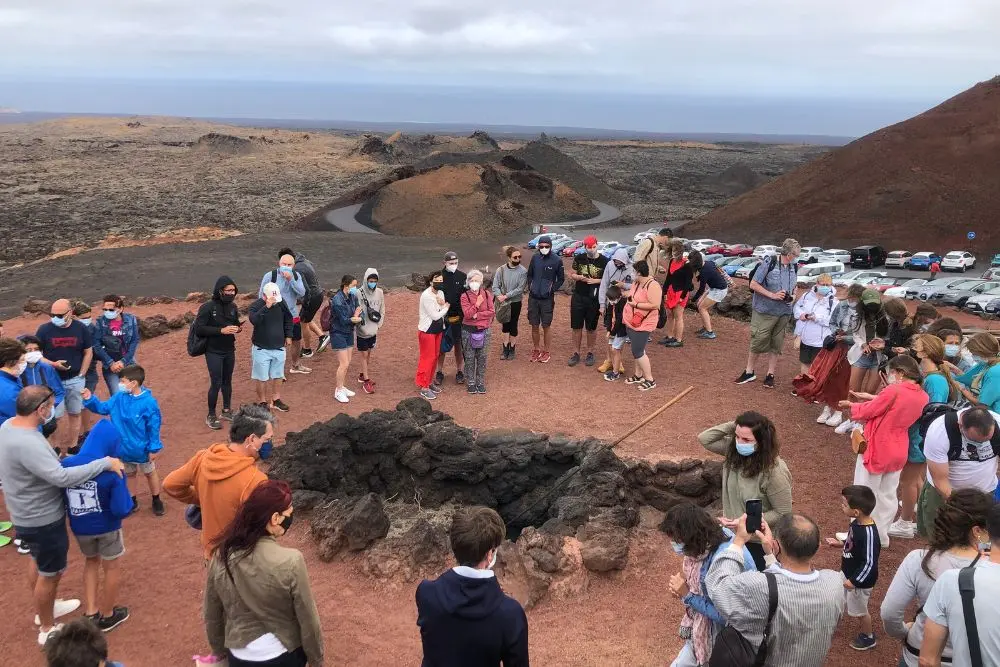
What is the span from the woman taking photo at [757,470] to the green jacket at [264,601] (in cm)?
253

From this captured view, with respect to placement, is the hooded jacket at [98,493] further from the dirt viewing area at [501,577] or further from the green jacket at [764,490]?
the green jacket at [764,490]

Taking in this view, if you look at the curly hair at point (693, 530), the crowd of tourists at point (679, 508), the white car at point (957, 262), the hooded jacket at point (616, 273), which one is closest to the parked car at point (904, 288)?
the white car at point (957, 262)

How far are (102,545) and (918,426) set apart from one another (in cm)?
643

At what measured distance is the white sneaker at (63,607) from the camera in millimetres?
5203

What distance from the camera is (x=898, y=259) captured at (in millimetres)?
29516

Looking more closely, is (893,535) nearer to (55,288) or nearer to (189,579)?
(189,579)

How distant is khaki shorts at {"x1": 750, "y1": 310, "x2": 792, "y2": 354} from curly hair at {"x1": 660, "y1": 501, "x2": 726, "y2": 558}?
21.5ft

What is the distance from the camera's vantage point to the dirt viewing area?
16.8ft

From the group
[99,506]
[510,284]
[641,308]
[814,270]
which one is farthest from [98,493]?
[814,270]

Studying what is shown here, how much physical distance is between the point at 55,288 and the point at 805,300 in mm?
19223

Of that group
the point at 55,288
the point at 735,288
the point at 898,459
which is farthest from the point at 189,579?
the point at 55,288

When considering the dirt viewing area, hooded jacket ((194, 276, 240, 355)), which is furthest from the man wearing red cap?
hooded jacket ((194, 276, 240, 355))

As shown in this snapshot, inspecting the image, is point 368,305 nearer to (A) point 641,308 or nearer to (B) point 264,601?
(A) point 641,308

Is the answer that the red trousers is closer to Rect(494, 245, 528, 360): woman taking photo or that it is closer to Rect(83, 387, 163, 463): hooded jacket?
Rect(494, 245, 528, 360): woman taking photo
